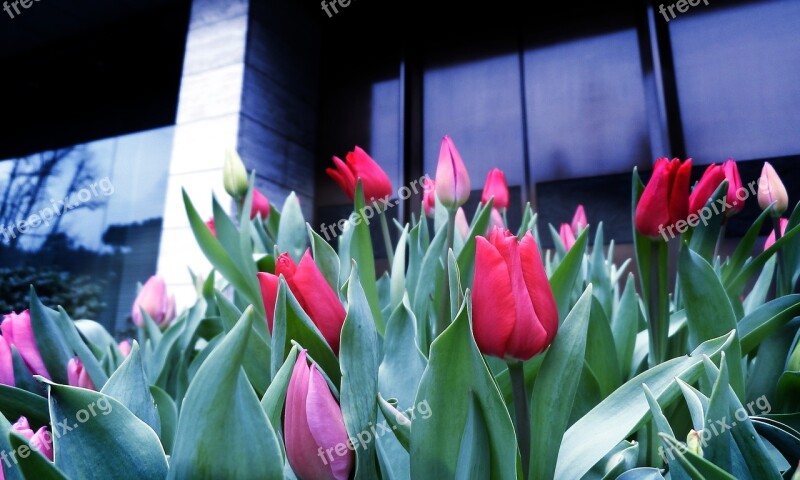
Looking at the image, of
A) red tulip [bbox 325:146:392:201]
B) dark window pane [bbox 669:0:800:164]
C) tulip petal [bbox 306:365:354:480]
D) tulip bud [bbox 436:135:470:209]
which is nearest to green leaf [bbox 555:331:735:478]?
tulip petal [bbox 306:365:354:480]

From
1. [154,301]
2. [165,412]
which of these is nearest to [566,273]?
[165,412]

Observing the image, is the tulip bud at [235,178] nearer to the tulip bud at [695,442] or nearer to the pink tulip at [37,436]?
the pink tulip at [37,436]

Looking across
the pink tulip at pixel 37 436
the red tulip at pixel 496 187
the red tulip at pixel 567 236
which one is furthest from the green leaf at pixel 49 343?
the red tulip at pixel 567 236

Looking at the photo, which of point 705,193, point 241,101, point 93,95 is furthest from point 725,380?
point 93,95

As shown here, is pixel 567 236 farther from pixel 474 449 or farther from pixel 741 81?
pixel 741 81

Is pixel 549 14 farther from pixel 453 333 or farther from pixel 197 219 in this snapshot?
pixel 453 333

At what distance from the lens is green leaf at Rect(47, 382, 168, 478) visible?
6.9 inches

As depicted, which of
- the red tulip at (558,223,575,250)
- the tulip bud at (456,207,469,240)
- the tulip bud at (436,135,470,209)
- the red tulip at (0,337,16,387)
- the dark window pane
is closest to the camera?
the red tulip at (0,337,16,387)

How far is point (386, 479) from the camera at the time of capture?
0.22 m

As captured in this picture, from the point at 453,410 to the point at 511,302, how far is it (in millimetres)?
64

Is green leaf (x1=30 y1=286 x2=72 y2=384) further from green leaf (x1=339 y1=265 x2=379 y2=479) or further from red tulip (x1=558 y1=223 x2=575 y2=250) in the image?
red tulip (x1=558 y1=223 x2=575 y2=250)

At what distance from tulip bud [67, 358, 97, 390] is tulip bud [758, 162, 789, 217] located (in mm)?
673

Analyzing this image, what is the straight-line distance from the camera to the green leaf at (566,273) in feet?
1.13

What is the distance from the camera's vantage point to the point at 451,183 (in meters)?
0.49
